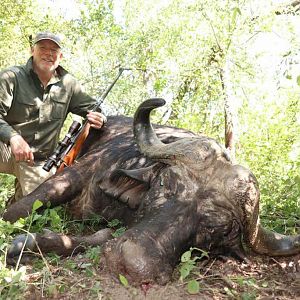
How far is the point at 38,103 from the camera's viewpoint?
618 cm

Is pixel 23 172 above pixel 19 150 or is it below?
below

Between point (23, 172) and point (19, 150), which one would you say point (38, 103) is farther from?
point (19, 150)

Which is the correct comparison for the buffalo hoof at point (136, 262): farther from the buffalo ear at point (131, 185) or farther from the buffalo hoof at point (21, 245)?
the buffalo ear at point (131, 185)

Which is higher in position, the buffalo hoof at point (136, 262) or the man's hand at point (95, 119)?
the man's hand at point (95, 119)

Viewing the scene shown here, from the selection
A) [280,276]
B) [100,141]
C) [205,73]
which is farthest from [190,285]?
[205,73]

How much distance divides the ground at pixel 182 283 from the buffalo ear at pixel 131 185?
796 mm

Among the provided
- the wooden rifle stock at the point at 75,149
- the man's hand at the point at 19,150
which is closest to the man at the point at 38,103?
the wooden rifle stock at the point at 75,149

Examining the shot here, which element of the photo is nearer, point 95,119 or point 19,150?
point 19,150

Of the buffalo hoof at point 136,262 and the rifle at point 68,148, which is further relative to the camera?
the rifle at point 68,148

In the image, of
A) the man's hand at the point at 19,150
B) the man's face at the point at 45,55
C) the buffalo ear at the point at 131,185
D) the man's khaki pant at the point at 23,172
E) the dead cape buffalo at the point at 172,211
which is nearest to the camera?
the dead cape buffalo at the point at 172,211

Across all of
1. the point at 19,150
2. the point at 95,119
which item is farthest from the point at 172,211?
the point at 95,119

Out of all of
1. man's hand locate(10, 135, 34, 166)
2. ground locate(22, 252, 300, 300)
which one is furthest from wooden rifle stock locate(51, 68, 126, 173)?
ground locate(22, 252, 300, 300)

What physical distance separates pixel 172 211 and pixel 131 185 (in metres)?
0.81

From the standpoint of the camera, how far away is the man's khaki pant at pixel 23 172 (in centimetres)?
627
